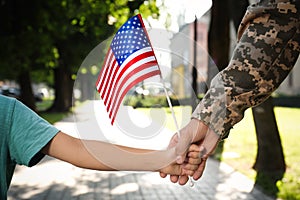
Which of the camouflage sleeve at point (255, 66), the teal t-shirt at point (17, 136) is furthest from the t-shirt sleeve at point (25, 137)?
the camouflage sleeve at point (255, 66)

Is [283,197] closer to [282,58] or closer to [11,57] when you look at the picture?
[282,58]

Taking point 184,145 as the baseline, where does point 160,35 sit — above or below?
above

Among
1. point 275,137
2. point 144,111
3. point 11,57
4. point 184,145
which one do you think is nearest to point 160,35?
point 144,111

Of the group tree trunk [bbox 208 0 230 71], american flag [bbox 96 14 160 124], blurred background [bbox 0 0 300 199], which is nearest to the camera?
american flag [bbox 96 14 160 124]

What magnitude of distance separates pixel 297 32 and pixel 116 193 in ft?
17.4

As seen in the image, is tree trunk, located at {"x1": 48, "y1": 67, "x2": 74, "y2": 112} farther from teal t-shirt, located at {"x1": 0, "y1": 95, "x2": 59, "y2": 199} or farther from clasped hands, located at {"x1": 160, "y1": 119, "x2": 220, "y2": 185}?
teal t-shirt, located at {"x1": 0, "y1": 95, "x2": 59, "y2": 199}

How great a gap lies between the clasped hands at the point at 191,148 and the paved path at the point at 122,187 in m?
4.05

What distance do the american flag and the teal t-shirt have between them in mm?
569

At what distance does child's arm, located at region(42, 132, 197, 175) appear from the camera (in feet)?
6.97

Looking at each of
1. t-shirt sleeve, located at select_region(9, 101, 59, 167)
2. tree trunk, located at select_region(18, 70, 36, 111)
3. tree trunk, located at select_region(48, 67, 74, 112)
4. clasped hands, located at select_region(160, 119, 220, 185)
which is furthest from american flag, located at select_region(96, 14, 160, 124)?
tree trunk, located at select_region(48, 67, 74, 112)

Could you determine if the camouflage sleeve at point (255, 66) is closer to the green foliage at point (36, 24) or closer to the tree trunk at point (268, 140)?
the tree trunk at point (268, 140)

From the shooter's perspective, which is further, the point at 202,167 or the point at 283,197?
the point at 283,197

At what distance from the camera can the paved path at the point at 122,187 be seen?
7.32m

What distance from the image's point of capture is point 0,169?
197 cm
